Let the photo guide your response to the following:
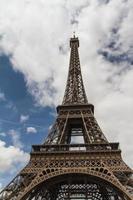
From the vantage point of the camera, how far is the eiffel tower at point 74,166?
89.7 feet

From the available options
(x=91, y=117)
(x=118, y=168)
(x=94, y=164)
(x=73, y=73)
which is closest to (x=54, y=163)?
(x=94, y=164)

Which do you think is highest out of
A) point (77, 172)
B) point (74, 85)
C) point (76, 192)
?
point (74, 85)

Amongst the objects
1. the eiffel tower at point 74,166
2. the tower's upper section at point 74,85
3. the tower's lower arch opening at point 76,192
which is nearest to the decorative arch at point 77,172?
the eiffel tower at point 74,166

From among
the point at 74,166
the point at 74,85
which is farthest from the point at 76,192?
the point at 74,85

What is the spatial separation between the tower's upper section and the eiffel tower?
498mm

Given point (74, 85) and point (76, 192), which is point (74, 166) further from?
point (74, 85)

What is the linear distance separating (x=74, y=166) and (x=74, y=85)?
14.4m

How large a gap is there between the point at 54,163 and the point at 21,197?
16.1ft

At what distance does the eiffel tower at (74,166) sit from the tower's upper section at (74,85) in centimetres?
50

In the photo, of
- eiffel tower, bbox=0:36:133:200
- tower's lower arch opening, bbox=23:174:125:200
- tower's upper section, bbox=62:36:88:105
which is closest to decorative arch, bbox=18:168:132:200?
eiffel tower, bbox=0:36:133:200

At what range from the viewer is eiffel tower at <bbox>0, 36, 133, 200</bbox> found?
27328 mm

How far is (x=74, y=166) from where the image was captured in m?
28.9

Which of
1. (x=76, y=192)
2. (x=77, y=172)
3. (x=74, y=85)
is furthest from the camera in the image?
(x=74, y=85)

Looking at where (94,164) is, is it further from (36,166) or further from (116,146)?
(36,166)
